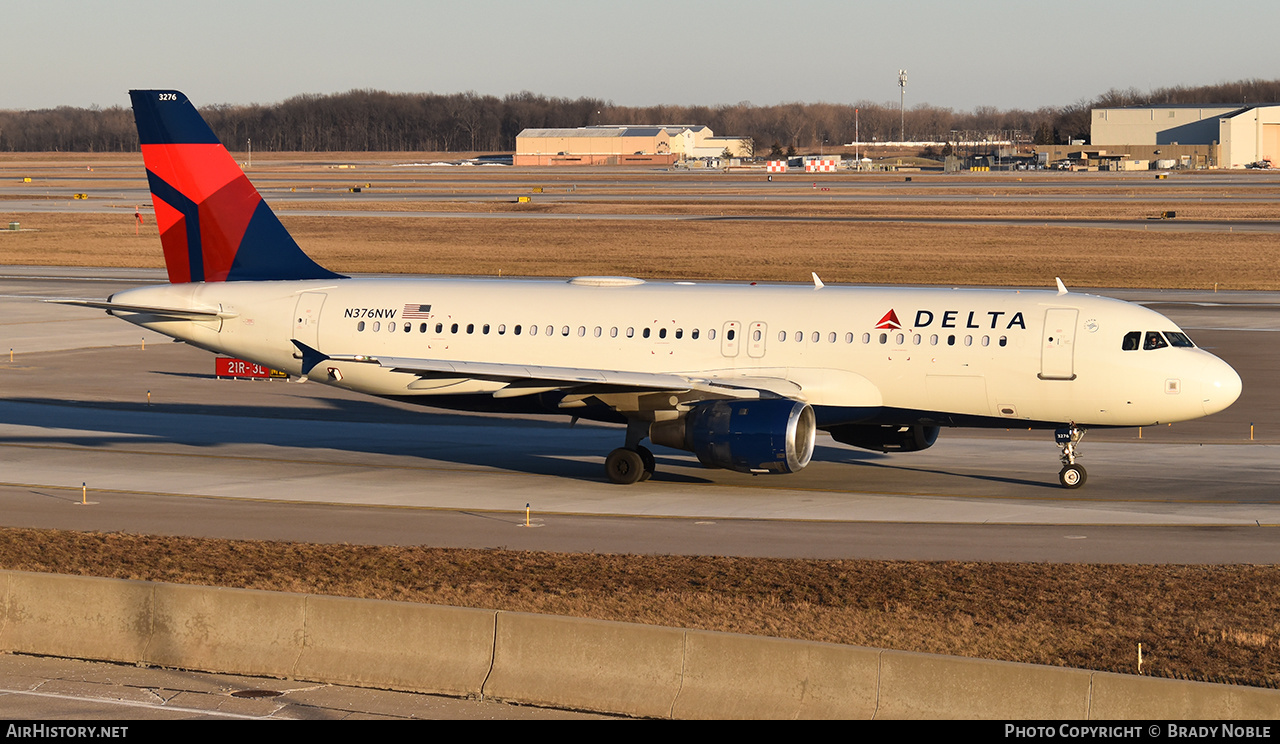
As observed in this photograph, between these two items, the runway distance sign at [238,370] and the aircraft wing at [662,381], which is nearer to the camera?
the aircraft wing at [662,381]

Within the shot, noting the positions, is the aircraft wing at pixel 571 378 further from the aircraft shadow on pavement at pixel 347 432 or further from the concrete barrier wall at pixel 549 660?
the concrete barrier wall at pixel 549 660

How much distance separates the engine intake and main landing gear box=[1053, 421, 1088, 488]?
2.86 metres

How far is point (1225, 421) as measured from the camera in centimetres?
3900

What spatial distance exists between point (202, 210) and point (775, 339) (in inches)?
577

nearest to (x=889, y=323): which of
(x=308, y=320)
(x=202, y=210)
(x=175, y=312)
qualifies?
(x=308, y=320)

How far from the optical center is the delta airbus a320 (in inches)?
1147

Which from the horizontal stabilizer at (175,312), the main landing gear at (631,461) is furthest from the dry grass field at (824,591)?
the horizontal stabilizer at (175,312)

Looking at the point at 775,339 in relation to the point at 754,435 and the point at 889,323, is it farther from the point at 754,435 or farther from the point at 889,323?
the point at 754,435

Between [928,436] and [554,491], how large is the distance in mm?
8552

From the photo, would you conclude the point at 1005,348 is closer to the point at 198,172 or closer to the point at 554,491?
the point at 554,491

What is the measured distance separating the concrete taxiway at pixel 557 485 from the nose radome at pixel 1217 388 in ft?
6.45

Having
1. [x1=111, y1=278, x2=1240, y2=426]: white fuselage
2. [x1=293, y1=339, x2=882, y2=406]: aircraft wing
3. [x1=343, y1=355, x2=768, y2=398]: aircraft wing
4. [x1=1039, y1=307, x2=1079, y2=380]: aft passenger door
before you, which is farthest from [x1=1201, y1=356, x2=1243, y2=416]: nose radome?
[x1=343, y1=355, x2=768, y2=398]: aircraft wing

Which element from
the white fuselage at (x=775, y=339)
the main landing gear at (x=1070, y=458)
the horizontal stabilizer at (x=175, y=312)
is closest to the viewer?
the white fuselage at (x=775, y=339)

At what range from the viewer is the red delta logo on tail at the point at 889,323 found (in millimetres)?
30109
